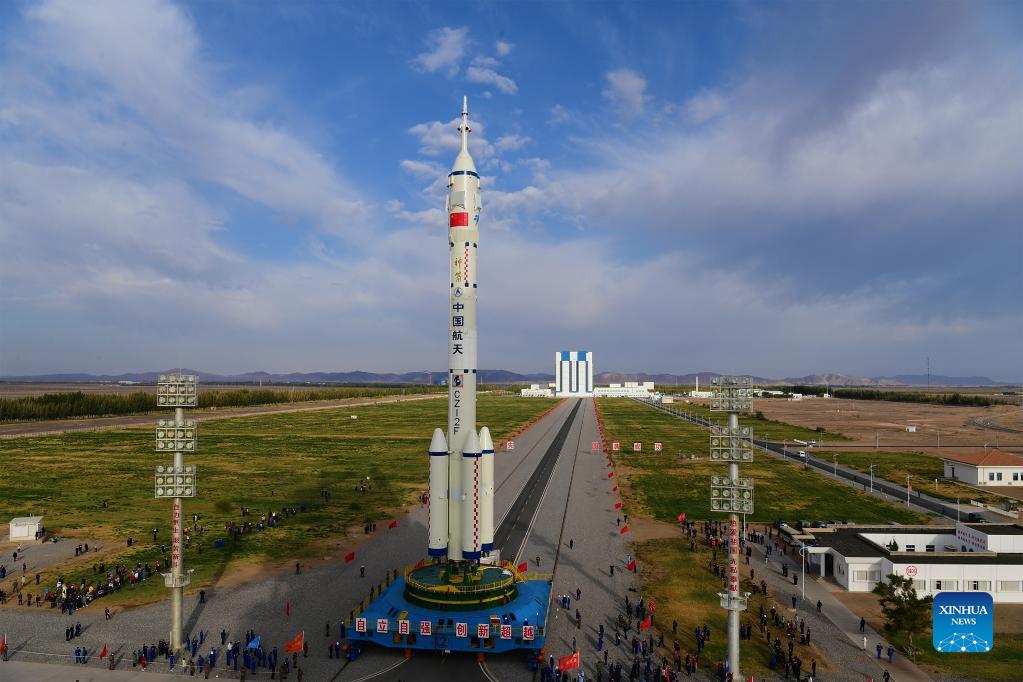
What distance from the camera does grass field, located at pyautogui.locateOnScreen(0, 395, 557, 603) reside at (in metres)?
48.0

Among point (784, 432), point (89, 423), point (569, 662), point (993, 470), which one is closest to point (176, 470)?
point (569, 662)

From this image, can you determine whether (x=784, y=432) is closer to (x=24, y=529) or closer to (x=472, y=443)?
(x=472, y=443)

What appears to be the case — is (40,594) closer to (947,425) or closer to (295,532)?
(295,532)

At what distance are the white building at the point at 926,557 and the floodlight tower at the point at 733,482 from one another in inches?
583

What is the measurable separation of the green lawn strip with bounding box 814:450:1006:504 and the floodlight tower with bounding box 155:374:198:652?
233 ft

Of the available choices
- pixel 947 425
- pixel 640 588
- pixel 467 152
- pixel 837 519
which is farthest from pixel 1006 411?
pixel 467 152

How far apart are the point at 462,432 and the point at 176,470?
14.9m

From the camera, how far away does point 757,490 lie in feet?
226

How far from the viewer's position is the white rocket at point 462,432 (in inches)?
1350

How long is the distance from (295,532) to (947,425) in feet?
501

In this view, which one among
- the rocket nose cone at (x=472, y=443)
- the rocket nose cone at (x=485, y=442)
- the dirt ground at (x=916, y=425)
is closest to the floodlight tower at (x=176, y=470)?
the rocket nose cone at (x=472, y=443)

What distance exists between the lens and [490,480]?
34.9 m

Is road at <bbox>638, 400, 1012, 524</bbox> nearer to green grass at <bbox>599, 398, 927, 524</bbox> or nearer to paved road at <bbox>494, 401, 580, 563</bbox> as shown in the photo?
green grass at <bbox>599, 398, 927, 524</bbox>

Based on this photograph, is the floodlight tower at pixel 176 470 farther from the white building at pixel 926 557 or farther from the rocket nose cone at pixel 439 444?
the white building at pixel 926 557
